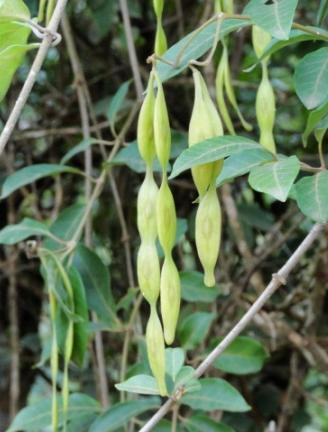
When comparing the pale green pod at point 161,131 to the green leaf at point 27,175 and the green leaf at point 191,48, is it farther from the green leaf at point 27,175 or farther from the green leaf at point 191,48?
the green leaf at point 27,175

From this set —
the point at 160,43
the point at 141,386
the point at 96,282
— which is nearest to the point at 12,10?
the point at 160,43

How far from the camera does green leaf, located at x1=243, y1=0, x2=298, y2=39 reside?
2.10 feet

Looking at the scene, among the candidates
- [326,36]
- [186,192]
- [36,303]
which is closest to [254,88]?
[186,192]

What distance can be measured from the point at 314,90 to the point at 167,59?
137 millimetres

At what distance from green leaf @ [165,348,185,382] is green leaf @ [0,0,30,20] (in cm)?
34

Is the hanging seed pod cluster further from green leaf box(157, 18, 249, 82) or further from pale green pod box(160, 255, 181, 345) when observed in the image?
pale green pod box(160, 255, 181, 345)

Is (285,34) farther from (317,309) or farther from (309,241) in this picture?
(317,309)

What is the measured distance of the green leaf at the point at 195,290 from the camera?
3.66 feet

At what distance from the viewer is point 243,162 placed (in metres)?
0.67

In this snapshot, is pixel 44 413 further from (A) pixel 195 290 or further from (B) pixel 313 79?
(B) pixel 313 79

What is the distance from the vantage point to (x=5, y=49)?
0.71m

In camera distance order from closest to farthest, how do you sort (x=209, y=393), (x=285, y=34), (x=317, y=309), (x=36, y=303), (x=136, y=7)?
(x=285, y=34)
(x=209, y=393)
(x=317, y=309)
(x=136, y=7)
(x=36, y=303)

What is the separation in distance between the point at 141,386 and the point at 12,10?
333mm

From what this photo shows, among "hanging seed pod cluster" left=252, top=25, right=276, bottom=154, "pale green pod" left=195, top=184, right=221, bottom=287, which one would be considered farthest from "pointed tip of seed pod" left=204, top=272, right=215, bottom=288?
"hanging seed pod cluster" left=252, top=25, right=276, bottom=154
